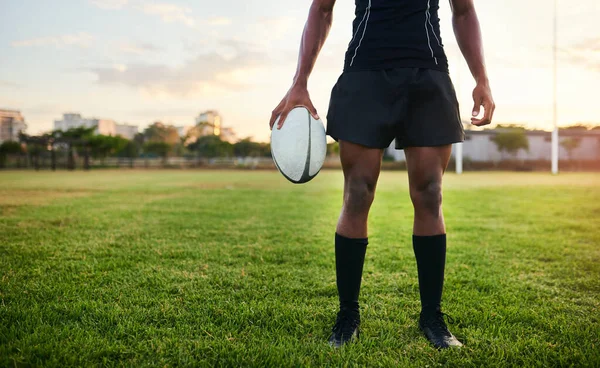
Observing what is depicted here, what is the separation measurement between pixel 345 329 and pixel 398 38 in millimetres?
1306

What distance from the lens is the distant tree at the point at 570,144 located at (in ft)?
171

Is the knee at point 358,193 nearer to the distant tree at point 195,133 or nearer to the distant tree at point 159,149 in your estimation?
the distant tree at point 159,149

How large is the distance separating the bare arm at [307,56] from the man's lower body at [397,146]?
0.47ft

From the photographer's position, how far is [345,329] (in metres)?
1.93

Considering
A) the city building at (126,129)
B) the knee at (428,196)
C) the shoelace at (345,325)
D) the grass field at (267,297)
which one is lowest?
the grass field at (267,297)

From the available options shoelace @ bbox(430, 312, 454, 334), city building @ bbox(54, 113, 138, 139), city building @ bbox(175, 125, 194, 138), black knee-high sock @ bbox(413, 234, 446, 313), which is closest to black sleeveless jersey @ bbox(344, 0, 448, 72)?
black knee-high sock @ bbox(413, 234, 446, 313)

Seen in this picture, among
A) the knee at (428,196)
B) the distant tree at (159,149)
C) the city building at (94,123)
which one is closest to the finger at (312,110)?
the knee at (428,196)

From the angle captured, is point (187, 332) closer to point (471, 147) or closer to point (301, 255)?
point (301, 255)

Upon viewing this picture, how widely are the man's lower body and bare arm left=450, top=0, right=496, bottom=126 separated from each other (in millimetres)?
143

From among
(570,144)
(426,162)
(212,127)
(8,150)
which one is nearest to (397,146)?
(426,162)

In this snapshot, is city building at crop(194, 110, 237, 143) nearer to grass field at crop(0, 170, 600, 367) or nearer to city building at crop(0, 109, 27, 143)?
city building at crop(0, 109, 27, 143)

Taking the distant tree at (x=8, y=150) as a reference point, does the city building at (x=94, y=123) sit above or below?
above

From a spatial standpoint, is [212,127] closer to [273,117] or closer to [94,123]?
[94,123]

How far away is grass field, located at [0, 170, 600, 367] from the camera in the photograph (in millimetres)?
1774
